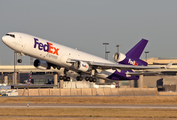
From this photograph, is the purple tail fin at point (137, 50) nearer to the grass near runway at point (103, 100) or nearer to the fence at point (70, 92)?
the grass near runway at point (103, 100)

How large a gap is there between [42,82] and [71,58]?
327ft

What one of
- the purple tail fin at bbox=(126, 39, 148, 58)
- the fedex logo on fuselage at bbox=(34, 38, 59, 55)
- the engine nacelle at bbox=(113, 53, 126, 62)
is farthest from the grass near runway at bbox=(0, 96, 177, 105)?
the fedex logo on fuselage at bbox=(34, 38, 59, 55)

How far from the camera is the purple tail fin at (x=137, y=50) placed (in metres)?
62.0

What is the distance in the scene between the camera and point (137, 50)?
62.8 m

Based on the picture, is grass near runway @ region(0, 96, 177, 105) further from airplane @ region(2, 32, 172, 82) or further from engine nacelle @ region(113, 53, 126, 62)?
engine nacelle @ region(113, 53, 126, 62)

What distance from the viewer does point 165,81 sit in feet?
357

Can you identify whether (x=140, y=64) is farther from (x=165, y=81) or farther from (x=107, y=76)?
(x=165, y=81)

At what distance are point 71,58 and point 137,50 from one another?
17.9 meters

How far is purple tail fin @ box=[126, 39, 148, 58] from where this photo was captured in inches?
2442

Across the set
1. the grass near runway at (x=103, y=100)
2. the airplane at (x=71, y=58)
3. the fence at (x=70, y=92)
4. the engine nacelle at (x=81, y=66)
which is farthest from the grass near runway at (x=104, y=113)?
the fence at (x=70, y=92)

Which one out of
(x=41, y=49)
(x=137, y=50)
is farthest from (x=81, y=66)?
(x=137, y=50)

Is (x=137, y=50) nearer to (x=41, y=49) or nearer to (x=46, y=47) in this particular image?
(x=46, y=47)

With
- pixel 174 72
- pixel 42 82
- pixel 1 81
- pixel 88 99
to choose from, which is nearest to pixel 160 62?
pixel 174 72

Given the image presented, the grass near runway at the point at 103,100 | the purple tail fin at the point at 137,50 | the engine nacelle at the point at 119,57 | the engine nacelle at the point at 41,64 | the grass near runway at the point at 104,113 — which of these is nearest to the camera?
the grass near runway at the point at 104,113
